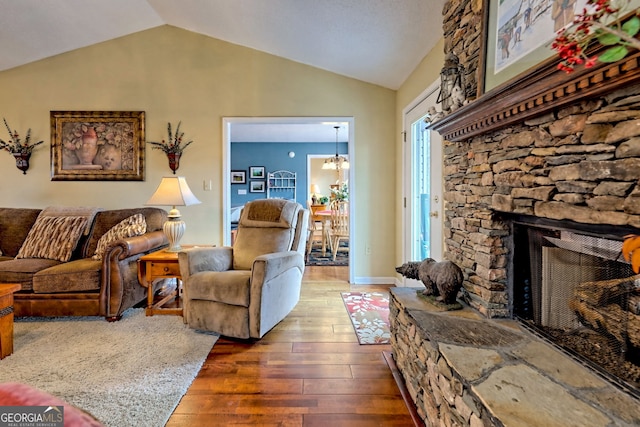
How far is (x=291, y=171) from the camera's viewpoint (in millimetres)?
8375

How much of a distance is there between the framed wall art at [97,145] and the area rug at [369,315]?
9.58 ft

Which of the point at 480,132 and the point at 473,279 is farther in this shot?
the point at 473,279

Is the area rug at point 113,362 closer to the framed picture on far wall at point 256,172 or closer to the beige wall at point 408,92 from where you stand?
the beige wall at point 408,92

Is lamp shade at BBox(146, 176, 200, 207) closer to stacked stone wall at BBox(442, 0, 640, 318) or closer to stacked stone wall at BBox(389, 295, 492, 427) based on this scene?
stacked stone wall at BBox(389, 295, 492, 427)

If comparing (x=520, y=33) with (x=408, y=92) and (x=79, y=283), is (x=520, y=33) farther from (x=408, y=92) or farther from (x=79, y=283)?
(x=79, y=283)

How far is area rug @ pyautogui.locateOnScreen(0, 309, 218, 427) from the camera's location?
1708 millimetres

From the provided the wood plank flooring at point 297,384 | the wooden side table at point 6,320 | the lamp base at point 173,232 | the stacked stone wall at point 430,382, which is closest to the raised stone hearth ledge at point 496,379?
the stacked stone wall at point 430,382

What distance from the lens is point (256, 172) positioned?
8.36 meters

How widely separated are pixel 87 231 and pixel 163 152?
122 cm

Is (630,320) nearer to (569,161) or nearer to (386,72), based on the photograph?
(569,161)

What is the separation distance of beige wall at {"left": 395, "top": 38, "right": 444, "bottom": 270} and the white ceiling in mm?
85

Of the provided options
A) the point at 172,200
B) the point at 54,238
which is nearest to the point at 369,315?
the point at 172,200

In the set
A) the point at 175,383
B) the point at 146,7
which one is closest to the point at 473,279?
the point at 175,383

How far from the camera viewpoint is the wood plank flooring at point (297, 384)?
1630 millimetres
